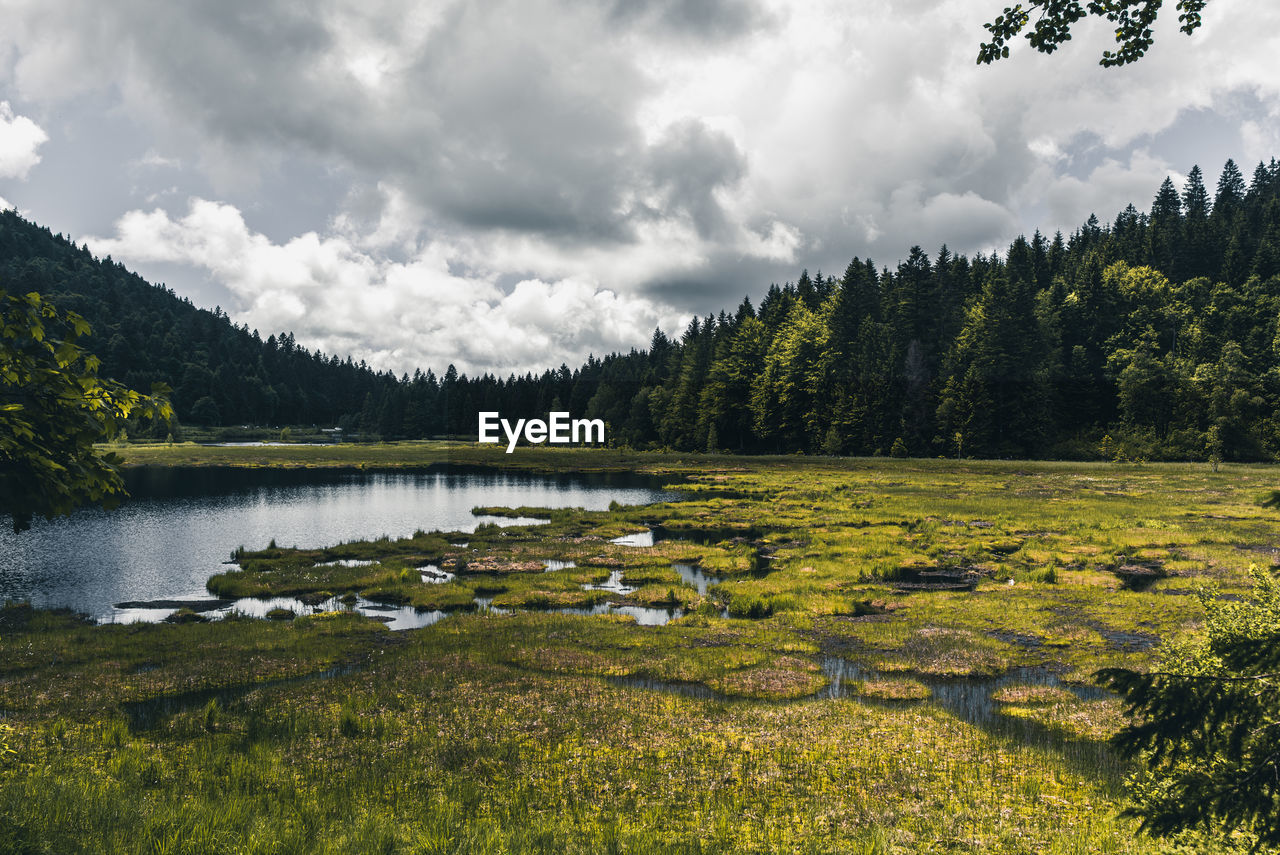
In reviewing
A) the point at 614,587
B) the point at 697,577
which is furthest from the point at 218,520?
the point at 697,577

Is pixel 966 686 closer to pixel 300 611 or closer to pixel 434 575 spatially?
pixel 300 611

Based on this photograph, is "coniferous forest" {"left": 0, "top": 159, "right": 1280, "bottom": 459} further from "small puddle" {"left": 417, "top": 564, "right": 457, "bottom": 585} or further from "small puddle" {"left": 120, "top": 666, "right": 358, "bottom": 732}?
"small puddle" {"left": 120, "top": 666, "right": 358, "bottom": 732}

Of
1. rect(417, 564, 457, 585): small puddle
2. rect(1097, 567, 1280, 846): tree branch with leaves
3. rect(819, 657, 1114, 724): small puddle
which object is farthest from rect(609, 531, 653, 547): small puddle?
rect(1097, 567, 1280, 846): tree branch with leaves

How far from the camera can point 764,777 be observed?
15320 mm

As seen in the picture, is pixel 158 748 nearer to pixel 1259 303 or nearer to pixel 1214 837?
pixel 1214 837

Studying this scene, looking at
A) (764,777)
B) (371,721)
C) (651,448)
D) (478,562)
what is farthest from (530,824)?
(651,448)

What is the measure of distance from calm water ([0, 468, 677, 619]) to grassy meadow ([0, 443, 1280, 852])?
492 centimetres

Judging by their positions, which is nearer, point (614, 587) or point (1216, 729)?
point (1216, 729)

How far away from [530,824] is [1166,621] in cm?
2891

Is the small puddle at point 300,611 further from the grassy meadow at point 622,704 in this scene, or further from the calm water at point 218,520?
the calm water at point 218,520

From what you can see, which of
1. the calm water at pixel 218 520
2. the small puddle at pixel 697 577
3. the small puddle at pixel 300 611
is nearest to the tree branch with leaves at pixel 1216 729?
the small puddle at pixel 300 611

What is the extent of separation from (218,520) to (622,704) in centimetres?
5927

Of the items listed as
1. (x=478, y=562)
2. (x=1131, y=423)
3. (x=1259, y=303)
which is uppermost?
(x=1259, y=303)

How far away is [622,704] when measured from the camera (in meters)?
20.1
